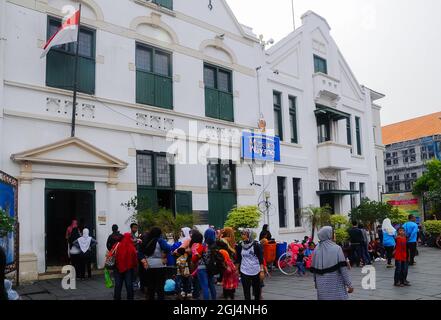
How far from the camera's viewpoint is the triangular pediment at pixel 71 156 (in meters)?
12.4

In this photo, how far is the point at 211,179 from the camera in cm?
1745

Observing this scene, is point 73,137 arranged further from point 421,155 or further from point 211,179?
point 421,155

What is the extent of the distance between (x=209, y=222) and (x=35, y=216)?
257 inches

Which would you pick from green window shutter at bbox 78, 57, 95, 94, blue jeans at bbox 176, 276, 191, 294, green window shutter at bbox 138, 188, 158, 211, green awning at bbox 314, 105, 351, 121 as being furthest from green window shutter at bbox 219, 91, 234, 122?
blue jeans at bbox 176, 276, 191, 294

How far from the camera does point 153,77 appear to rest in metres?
15.9

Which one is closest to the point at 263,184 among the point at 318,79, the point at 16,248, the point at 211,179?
the point at 211,179

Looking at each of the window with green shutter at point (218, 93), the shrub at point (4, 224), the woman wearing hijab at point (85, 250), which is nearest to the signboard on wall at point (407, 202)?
the window with green shutter at point (218, 93)

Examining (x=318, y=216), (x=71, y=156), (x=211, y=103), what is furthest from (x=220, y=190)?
(x=71, y=156)

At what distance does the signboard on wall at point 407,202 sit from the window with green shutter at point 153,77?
22793 millimetres

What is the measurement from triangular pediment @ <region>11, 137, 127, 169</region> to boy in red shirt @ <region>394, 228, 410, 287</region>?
8.38 m

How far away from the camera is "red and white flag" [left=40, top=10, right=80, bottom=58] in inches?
487

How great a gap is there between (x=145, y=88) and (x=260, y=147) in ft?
19.3

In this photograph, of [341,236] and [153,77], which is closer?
[153,77]

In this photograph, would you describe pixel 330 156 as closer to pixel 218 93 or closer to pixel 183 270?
pixel 218 93
